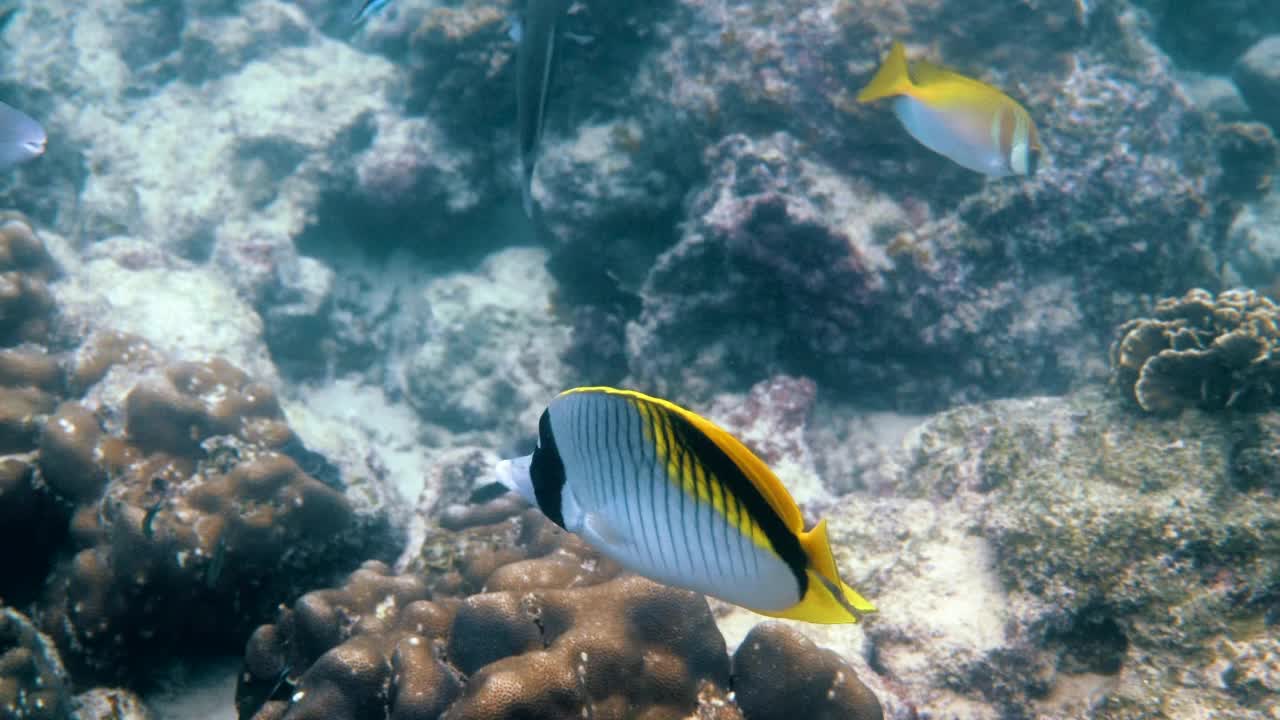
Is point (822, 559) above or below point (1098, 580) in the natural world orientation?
above

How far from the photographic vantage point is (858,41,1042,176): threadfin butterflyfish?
3.28m

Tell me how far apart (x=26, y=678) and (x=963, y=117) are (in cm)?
530

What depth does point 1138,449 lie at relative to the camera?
3.80 meters

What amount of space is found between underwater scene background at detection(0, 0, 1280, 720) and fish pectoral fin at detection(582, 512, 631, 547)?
4.34 ft

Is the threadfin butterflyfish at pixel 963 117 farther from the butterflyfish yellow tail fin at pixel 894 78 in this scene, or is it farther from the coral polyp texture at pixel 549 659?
the coral polyp texture at pixel 549 659

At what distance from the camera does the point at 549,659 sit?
240 cm

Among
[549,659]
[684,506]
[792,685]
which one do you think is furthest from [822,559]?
[792,685]

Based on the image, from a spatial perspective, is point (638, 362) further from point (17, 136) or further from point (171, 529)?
point (17, 136)

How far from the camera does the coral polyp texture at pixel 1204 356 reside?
3752mm

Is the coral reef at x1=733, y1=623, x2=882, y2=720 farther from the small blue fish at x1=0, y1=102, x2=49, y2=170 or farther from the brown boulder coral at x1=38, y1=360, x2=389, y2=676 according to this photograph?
the small blue fish at x1=0, y1=102, x2=49, y2=170

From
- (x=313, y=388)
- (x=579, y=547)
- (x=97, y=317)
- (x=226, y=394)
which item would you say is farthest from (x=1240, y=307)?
(x=97, y=317)

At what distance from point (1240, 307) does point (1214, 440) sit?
1107 mm

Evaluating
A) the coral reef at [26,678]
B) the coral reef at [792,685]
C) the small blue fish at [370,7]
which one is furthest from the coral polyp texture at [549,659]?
the small blue fish at [370,7]

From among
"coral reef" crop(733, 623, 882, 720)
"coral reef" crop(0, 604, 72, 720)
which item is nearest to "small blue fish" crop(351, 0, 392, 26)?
"coral reef" crop(0, 604, 72, 720)
